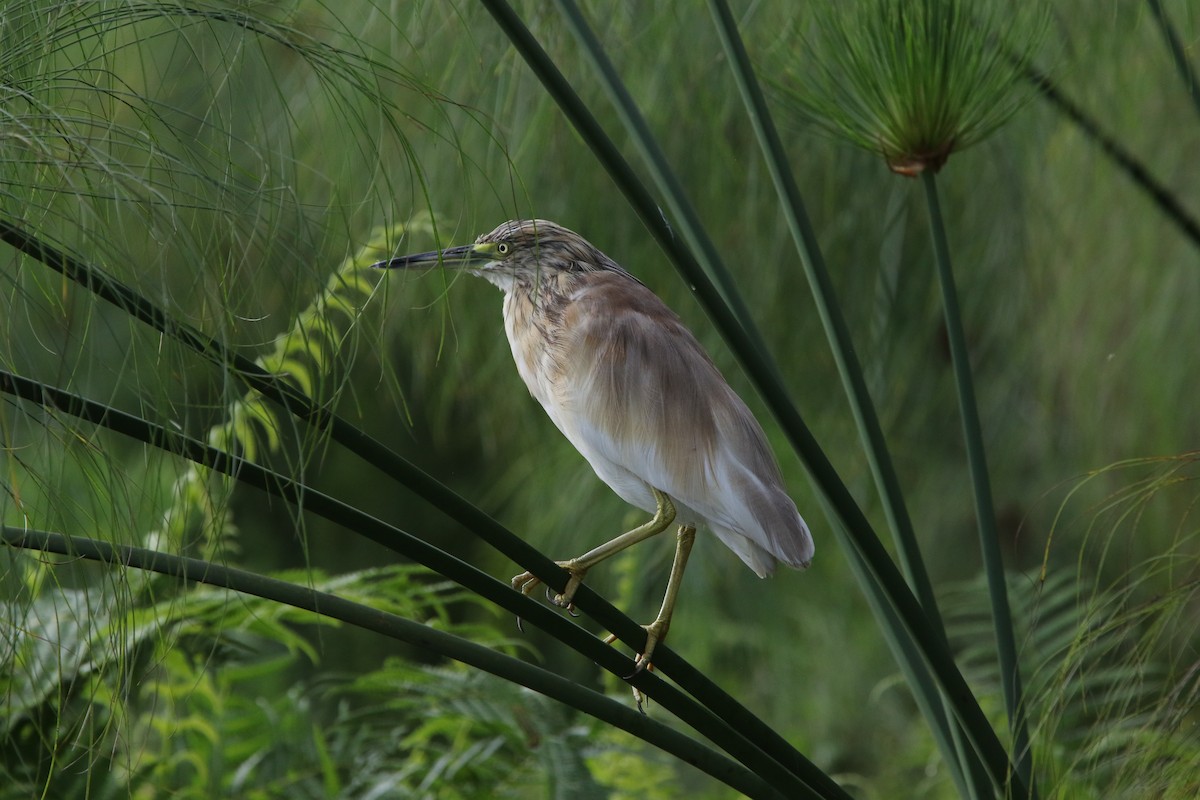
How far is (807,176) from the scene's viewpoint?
1.77 metres

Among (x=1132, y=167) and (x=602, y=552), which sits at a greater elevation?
(x=1132, y=167)

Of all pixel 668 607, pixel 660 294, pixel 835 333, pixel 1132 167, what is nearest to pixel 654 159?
pixel 835 333

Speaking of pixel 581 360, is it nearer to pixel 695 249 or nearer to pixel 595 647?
pixel 695 249

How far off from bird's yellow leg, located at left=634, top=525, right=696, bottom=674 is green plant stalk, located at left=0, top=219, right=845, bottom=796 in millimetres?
20

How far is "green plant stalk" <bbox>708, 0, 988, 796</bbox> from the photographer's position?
32.4 inches

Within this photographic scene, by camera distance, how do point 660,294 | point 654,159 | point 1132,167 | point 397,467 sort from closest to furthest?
point 397,467, point 654,159, point 1132,167, point 660,294

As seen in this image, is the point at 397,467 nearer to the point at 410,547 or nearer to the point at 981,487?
the point at 410,547

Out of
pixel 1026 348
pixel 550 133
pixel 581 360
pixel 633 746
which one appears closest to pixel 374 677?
pixel 633 746

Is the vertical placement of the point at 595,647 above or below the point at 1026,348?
below

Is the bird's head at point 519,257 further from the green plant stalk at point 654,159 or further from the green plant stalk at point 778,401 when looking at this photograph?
the green plant stalk at point 778,401

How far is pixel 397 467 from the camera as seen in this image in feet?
1.92

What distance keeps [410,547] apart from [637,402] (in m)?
0.36

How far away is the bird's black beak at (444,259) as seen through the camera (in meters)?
0.90

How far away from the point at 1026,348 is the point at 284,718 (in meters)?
1.37
